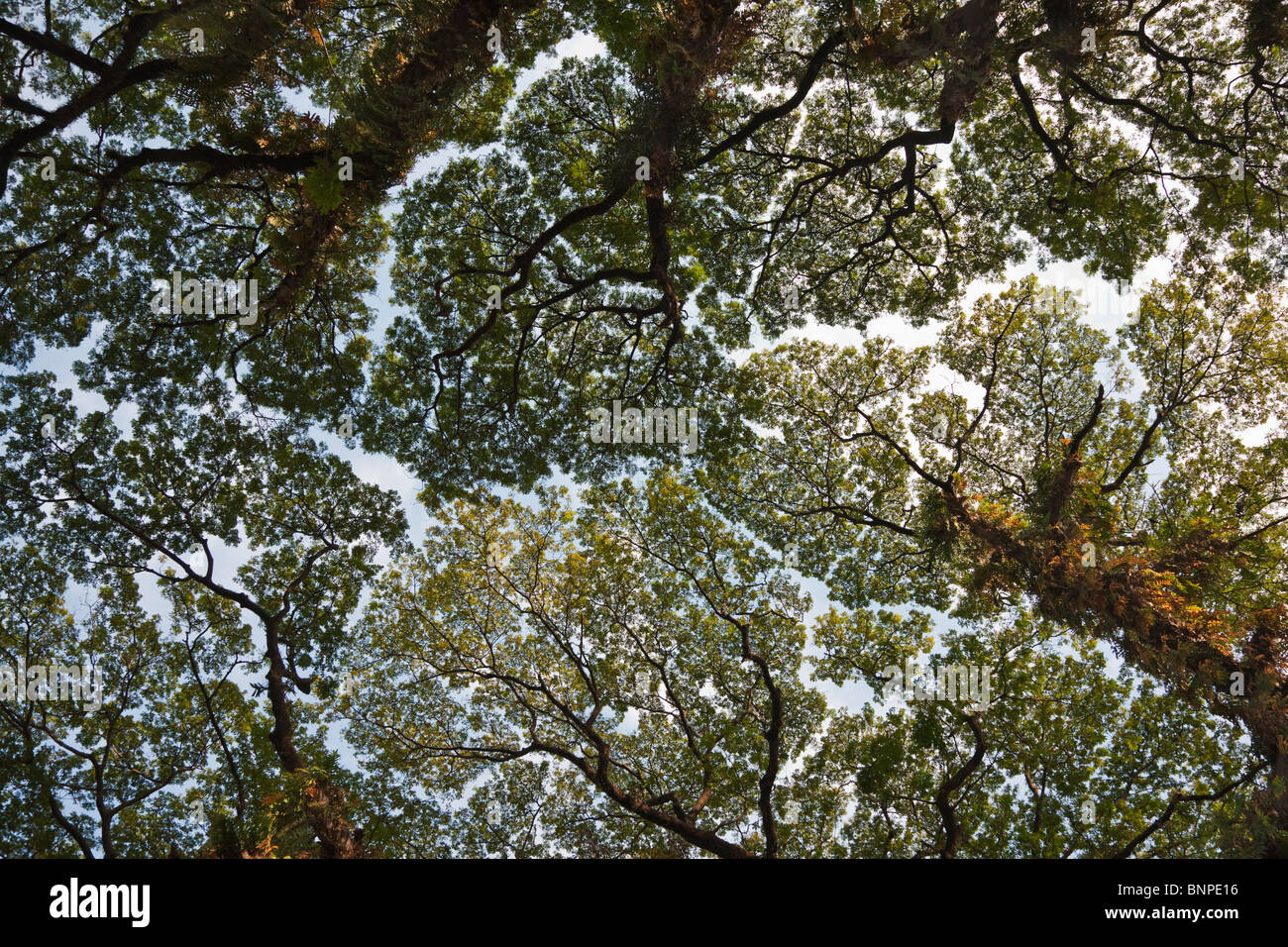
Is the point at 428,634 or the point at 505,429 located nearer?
the point at 505,429

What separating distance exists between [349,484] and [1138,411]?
15.9 m

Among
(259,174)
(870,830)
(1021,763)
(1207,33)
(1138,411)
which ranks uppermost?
(1207,33)

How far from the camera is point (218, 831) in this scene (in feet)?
21.0

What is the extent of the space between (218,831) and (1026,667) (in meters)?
13.7

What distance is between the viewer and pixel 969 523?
1097 cm

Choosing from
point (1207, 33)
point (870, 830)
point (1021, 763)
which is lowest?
point (870, 830)

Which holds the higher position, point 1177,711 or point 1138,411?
point 1138,411

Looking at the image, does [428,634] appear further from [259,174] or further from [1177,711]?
[1177,711]
